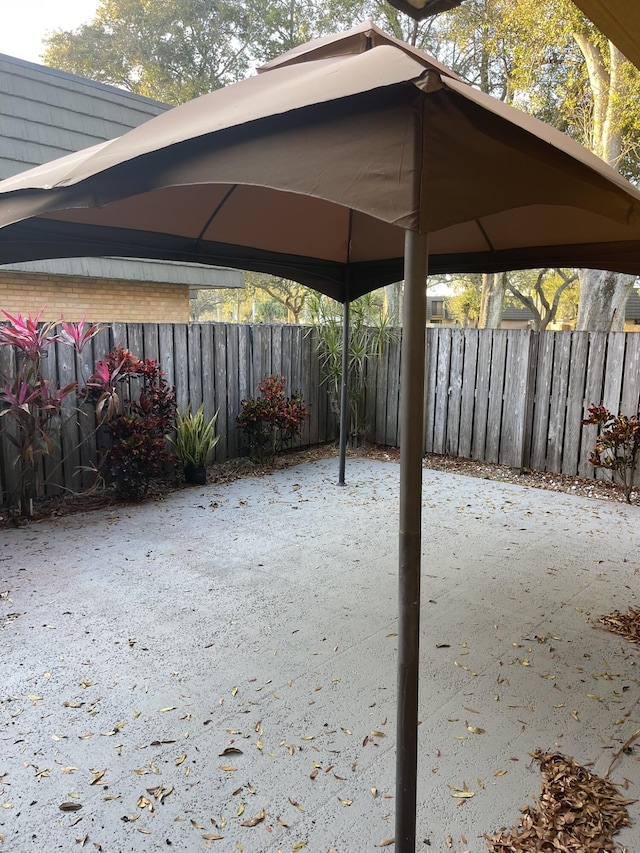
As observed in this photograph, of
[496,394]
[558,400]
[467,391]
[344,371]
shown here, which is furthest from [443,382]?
[344,371]

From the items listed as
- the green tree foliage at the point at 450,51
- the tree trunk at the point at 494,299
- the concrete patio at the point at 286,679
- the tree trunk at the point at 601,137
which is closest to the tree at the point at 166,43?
the green tree foliage at the point at 450,51

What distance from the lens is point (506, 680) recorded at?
2412 mm

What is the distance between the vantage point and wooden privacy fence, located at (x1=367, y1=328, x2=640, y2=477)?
18.2ft

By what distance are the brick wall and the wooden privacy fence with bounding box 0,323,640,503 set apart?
5.63 ft

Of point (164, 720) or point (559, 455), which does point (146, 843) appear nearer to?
point (164, 720)

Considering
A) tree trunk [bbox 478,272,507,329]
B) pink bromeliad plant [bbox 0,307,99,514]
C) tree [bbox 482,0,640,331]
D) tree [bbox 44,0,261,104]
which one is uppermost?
tree [bbox 44,0,261,104]

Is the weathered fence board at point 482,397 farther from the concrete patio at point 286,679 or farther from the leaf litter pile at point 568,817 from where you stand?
the leaf litter pile at point 568,817

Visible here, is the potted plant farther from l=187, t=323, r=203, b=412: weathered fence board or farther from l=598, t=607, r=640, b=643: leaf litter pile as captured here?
l=598, t=607, r=640, b=643: leaf litter pile

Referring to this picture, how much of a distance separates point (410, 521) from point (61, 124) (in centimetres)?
749

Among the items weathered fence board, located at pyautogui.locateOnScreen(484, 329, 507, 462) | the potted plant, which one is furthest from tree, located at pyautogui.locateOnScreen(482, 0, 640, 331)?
the potted plant

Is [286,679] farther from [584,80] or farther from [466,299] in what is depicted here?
[466,299]

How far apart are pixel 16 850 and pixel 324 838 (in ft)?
2.72

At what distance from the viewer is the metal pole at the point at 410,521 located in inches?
57.5

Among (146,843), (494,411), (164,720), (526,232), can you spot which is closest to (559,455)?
(494,411)
